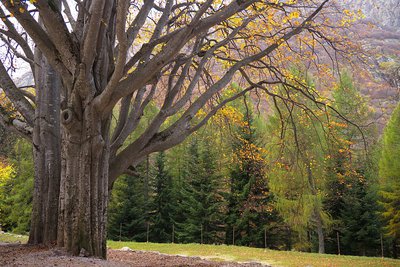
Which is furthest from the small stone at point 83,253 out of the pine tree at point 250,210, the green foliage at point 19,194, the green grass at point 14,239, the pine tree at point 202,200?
the green foliage at point 19,194

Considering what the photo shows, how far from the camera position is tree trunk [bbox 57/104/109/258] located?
192 inches

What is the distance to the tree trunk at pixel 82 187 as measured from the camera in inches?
192

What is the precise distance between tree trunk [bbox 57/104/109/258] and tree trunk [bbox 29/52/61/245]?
832mm

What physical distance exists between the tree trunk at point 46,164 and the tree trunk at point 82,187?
0.83 metres

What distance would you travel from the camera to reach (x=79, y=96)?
5.01 m

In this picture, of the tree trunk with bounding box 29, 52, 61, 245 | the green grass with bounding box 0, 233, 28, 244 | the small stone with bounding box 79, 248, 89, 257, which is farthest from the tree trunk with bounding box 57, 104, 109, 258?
the green grass with bounding box 0, 233, 28, 244

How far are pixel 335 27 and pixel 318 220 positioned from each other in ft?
46.7

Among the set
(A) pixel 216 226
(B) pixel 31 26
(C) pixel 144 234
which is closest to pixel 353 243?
(A) pixel 216 226

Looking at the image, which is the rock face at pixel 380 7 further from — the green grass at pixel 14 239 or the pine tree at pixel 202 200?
the pine tree at pixel 202 200

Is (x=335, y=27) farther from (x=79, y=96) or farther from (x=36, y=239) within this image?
(x=36, y=239)

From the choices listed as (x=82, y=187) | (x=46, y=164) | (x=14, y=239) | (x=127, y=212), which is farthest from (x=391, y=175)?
(x=82, y=187)

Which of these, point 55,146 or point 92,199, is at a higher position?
point 55,146

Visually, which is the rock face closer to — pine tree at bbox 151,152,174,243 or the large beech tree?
the large beech tree

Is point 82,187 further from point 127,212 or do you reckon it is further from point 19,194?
point 19,194
